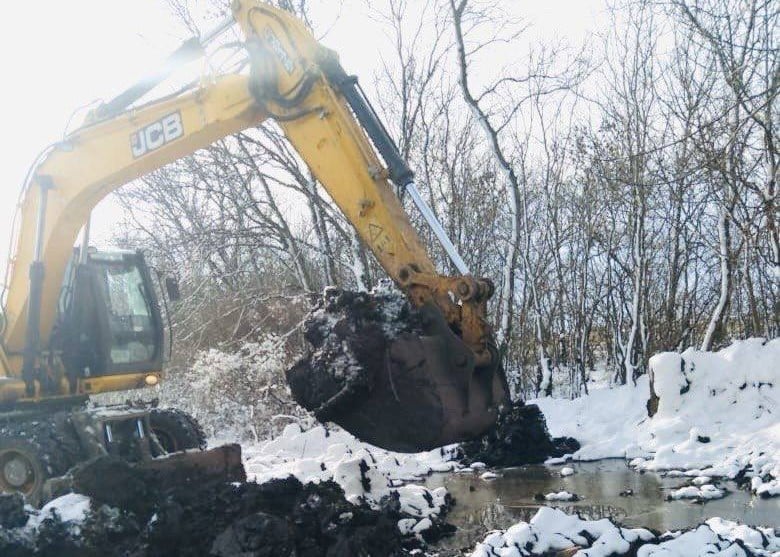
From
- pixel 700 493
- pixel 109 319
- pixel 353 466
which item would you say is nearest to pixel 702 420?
pixel 700 493

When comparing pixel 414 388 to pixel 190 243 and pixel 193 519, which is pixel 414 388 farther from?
pixel 190 243

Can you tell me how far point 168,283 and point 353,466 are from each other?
9.13 ft

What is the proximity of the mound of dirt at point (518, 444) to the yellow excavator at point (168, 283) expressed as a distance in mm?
4439

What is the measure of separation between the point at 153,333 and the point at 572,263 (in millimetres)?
12325

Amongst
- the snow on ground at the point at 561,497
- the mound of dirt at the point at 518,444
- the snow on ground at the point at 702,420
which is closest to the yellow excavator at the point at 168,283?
the snow on ground at the point at 561,497

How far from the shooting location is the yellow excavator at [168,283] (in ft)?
17.9

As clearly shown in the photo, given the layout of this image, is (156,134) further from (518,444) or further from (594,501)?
(518,444)

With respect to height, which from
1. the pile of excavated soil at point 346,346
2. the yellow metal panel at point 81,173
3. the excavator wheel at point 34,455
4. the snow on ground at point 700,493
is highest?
the yellow metal panel at point 81,173

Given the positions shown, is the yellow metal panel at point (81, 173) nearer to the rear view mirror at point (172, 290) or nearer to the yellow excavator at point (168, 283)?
the yellow excavator at point (168, 283)

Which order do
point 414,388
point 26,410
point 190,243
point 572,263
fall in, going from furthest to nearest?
point 572,263 → point 190,243 → point 26,410 → point 414,388

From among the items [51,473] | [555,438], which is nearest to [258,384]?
[555,438]

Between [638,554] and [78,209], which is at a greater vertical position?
[78,209]

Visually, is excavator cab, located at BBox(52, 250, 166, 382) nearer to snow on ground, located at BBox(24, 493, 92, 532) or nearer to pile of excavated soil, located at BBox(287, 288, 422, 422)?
snow on ground, located at BBox(24, 493, 92, 532)

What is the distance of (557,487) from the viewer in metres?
8.77
